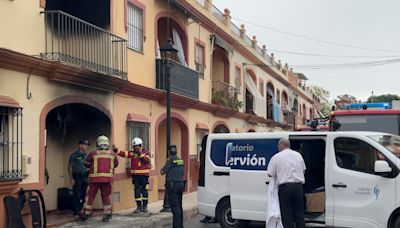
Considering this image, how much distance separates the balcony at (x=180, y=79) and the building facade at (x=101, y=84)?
35 millimetres

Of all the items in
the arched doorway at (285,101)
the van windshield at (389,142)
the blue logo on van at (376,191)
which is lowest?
the blue logo on van at (376,191)

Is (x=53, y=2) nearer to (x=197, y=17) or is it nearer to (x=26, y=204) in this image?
(x=26, y=204)

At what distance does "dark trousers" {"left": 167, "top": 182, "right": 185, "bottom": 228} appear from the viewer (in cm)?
1134

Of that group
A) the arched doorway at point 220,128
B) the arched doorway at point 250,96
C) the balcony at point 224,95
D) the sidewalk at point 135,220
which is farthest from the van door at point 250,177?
the arched doorway at point 250,96

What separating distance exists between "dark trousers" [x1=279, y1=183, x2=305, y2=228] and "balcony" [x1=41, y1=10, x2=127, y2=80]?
18.1 feet

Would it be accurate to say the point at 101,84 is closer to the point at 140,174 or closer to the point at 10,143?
the point at 140,174

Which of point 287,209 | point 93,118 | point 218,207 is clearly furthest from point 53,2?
point 287,209

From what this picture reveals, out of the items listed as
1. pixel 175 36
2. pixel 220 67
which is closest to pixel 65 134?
pixel 175 36

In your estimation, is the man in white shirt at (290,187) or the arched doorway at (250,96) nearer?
the man in white shirt at (290,187)

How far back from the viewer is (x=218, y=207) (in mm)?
11234

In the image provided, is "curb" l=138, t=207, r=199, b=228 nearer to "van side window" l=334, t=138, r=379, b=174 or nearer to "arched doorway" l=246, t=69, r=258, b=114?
"van side window" l=334, t=138, r=379, b=174

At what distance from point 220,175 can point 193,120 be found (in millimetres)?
Result: 9835

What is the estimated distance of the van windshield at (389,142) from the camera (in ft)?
30.6

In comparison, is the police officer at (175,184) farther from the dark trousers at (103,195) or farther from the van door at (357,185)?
the van door at (357,185)
